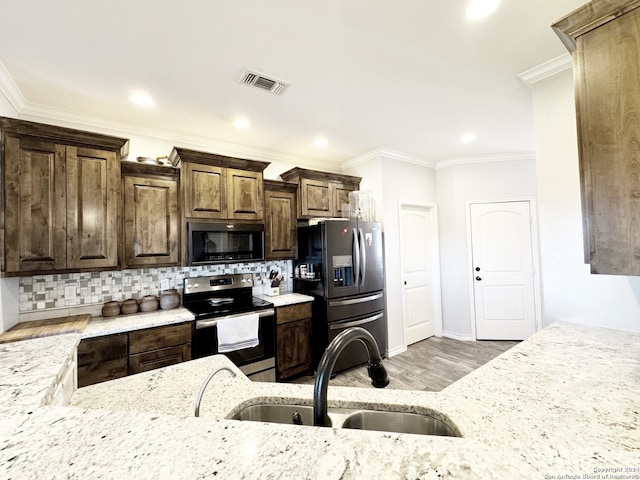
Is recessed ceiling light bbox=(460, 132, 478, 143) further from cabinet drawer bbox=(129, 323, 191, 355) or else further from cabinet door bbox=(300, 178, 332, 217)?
cabinet drawer bbox=(129, 323, 191, 355)

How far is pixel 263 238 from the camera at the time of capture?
3057mm

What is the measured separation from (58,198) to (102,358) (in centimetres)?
126

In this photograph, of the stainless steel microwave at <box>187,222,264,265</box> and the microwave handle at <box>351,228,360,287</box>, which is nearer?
the stainless steel microwave at <box>187,222,264,265</box>

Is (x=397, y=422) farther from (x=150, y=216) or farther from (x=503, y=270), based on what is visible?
(x=503, y=270)

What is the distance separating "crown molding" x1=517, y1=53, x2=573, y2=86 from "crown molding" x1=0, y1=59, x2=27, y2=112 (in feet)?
11.9

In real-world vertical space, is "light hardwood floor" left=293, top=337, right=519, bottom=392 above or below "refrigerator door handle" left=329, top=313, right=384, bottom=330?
below

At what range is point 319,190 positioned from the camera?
3.56 metres

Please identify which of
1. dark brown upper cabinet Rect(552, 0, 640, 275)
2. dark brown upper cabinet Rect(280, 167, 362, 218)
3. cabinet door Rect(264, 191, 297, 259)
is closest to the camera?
dark brown upper cabinet Rect(552, 0, 640, 275)

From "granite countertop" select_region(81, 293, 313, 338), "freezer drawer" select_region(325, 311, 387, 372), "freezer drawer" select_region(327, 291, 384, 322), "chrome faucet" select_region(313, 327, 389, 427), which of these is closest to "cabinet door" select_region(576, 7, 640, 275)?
"chrome faucet" select_region(313, 327, 389, 427)

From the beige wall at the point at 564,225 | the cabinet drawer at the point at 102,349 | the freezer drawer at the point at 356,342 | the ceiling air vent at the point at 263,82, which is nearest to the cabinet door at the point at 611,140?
the beige wall at the point at 564,225

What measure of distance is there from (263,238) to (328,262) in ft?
2.54

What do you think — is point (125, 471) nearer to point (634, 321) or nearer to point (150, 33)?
point (150, 33)

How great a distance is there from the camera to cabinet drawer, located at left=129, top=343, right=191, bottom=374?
2146 millimetres

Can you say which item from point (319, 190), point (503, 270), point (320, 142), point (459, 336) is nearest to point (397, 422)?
point (319, 190)
